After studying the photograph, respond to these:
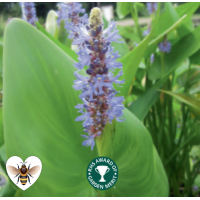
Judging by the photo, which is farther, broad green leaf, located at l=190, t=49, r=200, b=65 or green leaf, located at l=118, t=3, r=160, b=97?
broad green leaf, located at l=190, t=49, r=200, b=65

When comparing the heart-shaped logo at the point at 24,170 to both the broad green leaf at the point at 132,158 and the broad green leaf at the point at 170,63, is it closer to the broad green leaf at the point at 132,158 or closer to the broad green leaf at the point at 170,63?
the broad green leaf at the point at 132,158

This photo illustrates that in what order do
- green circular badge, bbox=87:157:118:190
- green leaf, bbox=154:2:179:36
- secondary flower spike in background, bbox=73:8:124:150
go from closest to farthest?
secondary flower spike in background, bbox=73:8:124:150 < green circular badge, bbox=87:157:118:190 < green leaf, bbox=154:2:179:36

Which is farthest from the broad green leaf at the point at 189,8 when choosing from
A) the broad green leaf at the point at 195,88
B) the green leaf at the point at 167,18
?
the broad green leaf at the point at 195,88

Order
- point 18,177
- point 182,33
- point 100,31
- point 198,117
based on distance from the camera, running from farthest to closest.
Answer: point 182,33, point 198,117, point 18,177, point 100,31

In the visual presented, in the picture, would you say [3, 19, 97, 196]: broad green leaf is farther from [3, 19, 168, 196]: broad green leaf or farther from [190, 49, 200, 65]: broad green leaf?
[190, 49, 200, 65]: broad green leaf

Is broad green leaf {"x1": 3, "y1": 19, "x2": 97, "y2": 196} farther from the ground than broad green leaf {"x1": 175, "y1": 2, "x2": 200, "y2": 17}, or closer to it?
closer to it

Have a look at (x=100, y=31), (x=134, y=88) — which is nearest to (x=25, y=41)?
(x=100, y=31)

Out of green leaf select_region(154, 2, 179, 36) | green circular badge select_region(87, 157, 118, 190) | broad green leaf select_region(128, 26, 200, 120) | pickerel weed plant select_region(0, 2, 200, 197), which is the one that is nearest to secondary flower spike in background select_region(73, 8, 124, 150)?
pickerel weed plant select_region(0, 2, 200, 197)

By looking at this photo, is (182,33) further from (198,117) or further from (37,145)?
(37,145)
